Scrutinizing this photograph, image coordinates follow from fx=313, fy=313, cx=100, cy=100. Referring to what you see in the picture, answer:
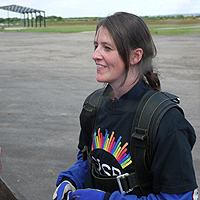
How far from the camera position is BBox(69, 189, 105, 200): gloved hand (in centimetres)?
162

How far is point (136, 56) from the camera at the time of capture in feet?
5.51

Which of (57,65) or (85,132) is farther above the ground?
(85,132)

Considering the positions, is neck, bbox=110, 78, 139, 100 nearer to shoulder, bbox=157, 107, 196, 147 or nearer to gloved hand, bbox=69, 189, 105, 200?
shoulder, bbox=157, 107, 196, 147

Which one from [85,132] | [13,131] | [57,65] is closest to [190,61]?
[57,65]

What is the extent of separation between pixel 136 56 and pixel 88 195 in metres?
0.78

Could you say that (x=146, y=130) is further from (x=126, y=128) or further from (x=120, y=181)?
(x=120, y=181)

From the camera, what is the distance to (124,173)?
5.41ft

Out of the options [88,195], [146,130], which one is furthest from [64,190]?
[146,130]

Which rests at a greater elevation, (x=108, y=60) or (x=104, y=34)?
(x=104, y=34)

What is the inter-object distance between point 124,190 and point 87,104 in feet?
1.85

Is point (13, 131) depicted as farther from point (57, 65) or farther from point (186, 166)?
point (57, 65)

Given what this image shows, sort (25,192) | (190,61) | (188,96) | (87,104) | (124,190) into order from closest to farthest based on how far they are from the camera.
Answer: (124,190) → (87,104) → (25,192) → (188,96) → (190,61)

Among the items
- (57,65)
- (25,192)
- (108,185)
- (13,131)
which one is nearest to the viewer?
(108,185)

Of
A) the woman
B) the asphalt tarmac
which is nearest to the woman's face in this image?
the woman
